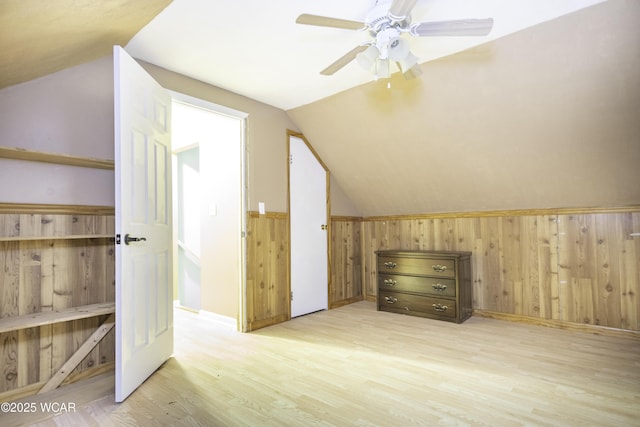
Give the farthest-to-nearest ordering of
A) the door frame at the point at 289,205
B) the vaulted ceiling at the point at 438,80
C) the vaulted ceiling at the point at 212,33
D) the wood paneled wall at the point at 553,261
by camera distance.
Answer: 1. the door frame at the point at 289,205
2. the wood paneled wall at the point at 553,261
3. the vaulted ceiling at the point at 438,80
4. the vaulted ceiling at the point at 212,33

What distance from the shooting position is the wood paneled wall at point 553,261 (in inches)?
116

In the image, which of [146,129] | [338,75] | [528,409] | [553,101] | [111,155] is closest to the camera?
[528,409]

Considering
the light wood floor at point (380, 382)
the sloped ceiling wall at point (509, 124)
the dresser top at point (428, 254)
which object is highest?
the sloped ceiling wall at point (509, 124)

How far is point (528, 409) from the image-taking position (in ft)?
5.85

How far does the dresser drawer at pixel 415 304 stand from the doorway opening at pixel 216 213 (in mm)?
1595

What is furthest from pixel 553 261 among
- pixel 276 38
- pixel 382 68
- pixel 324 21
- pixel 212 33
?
pixel 212 33

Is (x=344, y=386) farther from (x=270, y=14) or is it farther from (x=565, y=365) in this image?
(x=270, y=14)

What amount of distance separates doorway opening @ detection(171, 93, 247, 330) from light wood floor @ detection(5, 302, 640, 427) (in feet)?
1.64

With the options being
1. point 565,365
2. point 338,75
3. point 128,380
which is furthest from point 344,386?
point 338,75

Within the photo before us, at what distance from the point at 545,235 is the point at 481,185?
Answer: 745 mm

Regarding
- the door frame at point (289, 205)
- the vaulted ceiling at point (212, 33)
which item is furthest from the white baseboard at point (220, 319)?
the vaulted ceiling at point (212, 33)

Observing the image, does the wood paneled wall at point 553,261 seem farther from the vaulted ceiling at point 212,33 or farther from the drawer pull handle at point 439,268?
the vaulted ceiling at point 212,33

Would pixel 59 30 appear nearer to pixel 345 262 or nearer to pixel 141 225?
pixel 141 225

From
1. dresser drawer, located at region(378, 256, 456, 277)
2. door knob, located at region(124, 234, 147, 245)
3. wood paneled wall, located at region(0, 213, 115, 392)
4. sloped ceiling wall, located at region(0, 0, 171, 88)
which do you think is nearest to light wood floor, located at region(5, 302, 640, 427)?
wood paneled wall, located at region(0, 213, 115, 392)
